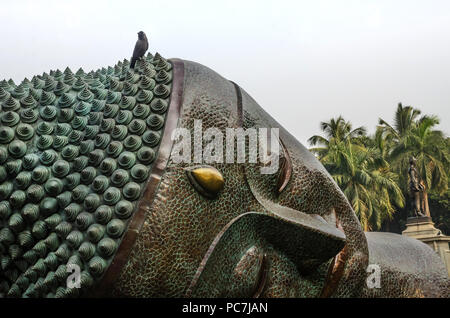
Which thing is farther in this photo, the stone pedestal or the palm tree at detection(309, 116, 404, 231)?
the palm tree at detection(309, 116, 404, 231)

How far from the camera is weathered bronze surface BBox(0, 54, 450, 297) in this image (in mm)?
2381

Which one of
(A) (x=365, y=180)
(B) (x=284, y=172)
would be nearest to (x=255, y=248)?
(B) (x=284, y=172)

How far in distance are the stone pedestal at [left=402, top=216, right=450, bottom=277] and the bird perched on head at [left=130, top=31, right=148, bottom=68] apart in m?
13.7

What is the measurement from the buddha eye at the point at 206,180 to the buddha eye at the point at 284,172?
48 cm

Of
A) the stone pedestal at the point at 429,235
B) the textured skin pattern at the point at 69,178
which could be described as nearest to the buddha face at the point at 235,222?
the textured skin pattern at the point at 69,178

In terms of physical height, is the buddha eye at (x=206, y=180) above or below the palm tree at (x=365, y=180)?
below

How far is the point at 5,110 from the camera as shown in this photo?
8.68ft

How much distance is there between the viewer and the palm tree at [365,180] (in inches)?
864

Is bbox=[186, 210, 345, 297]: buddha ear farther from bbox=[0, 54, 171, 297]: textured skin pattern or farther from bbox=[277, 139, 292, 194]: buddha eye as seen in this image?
bbox=[0, 54, 171, 297]: textured skin pattern

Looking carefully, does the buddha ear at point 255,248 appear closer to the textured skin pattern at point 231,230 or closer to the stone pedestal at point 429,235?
the textured skin pattern at point 231,230

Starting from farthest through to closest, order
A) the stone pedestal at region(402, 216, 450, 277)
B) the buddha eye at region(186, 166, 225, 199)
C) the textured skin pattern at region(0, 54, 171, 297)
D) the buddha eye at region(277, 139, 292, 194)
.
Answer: the stone pedestal at region(402, 216, 450, 277) → the buddha eye at region(277, 139, 292, 194) → the buddha eye at region(186, 166, 225, 199) → the textured skin pattern at region(0, 54, 171, 297)

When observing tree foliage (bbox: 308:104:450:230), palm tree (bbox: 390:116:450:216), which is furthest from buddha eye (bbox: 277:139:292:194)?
palm tree (bbox: 390:116:450:216)

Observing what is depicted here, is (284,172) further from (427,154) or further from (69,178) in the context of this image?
(427,154)

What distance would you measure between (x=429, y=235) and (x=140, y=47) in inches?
582
